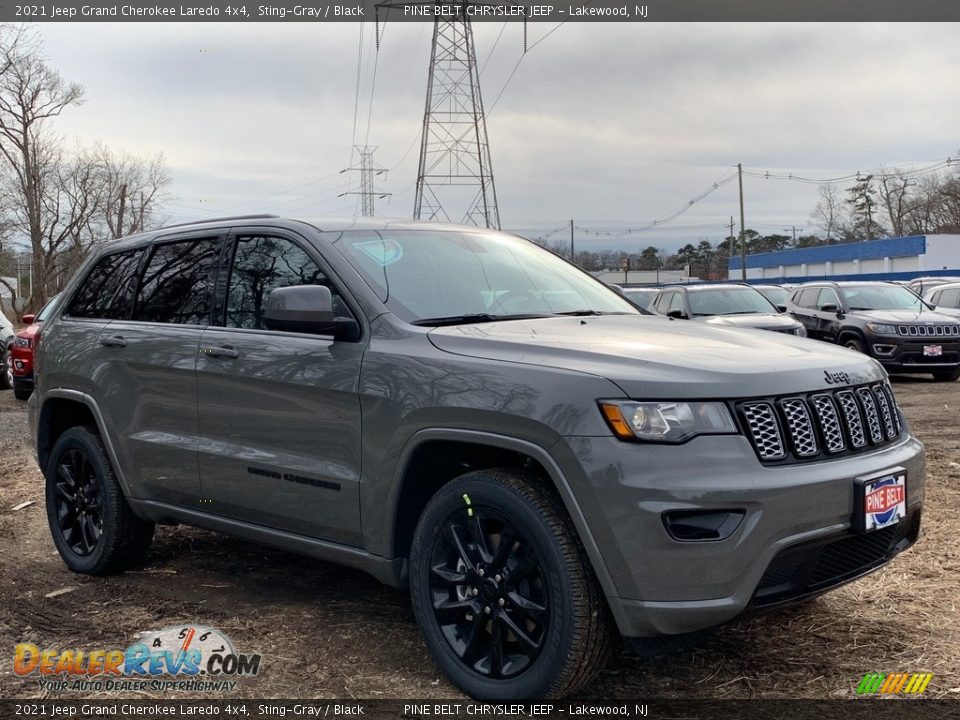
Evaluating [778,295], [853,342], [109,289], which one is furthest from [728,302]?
[109,289]

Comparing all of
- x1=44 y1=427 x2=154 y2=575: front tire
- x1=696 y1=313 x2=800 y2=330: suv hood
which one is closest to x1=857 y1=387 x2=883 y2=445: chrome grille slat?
x1=44 y1=427 x2=154 y2=575: front tire

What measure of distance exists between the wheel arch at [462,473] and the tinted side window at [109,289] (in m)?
2.35

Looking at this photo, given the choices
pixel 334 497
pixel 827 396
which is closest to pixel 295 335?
pixel 334 497

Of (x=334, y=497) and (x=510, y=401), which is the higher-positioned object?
(x=510, y=401)

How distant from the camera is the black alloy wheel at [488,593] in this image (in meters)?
3.29

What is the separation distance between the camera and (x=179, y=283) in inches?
195

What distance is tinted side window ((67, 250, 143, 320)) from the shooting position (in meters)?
5.28

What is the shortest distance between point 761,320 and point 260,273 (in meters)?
11.1

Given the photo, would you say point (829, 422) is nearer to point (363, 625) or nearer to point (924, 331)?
point (363, 625)

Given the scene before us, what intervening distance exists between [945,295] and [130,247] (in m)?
17.1

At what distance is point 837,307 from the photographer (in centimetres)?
1619

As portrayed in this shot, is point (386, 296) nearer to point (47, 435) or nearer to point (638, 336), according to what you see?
point (638, 336)

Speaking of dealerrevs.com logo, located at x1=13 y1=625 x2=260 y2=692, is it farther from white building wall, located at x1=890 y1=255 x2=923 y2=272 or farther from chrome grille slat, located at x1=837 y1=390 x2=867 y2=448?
white building wall, located at x1=890 y1=255 x2=923 y2=272

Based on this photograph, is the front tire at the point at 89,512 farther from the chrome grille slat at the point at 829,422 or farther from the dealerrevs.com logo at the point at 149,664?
the chrome grille slat at the point at 829,422
